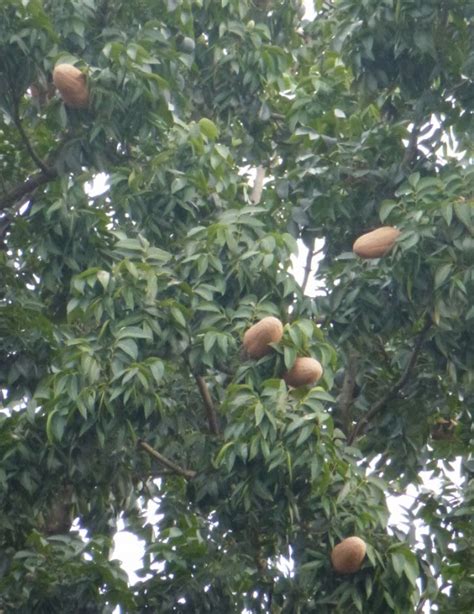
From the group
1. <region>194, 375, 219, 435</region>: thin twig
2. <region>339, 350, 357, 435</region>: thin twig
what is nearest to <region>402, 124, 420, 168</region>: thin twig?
<region>339, 350, 357, 435</region>: thin twig

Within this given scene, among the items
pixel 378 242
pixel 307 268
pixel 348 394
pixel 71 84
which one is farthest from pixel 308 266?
pixel 71 84

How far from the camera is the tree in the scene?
6211 mm

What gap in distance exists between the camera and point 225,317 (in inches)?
256

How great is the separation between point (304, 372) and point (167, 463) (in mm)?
1041

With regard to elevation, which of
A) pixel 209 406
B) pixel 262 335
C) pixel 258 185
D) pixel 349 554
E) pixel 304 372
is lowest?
pixel 349 554

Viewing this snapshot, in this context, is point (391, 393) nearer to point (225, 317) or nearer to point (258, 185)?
point (225, 317)

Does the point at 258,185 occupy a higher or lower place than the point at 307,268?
higher

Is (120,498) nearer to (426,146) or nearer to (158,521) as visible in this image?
(158,521)

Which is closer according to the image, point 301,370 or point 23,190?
point 301,370

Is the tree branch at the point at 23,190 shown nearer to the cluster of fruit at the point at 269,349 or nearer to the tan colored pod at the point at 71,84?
the tan colored pod at the point at 71,84

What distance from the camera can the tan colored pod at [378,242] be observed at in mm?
6641

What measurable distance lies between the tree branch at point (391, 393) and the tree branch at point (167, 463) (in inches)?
31.9

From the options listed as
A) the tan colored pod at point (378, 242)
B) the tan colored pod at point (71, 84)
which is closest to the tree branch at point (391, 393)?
the tan colored pod at point (378, 242)

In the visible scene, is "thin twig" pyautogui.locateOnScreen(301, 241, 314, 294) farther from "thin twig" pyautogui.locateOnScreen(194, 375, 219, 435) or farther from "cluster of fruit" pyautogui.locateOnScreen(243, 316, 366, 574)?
"cluster of fruit" pyautogui.locateOnScreen(243, 316, 366, 574)
